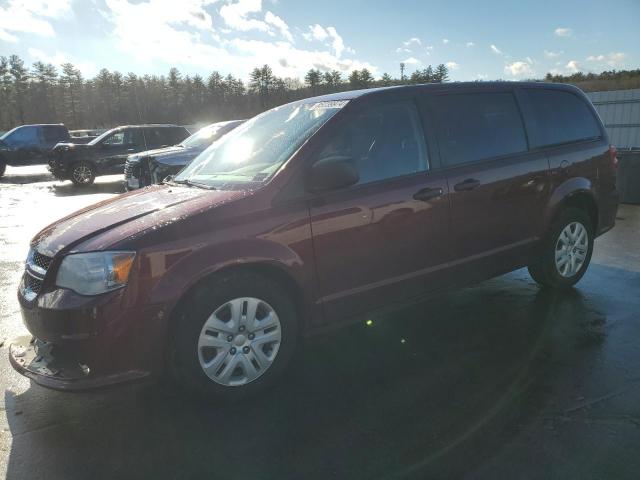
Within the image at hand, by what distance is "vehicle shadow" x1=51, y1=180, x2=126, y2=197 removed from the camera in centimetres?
1434

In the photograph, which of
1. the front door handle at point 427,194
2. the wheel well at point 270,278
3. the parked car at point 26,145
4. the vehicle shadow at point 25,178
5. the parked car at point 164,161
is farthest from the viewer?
the parked car at point 26,145

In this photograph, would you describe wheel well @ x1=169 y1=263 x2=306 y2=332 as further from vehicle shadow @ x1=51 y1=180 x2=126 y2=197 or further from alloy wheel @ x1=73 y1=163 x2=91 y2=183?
alloy wheel @ x1=73 y1=163 x2=91 y2=183

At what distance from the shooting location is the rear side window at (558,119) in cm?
446

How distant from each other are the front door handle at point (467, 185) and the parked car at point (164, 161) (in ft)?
22.4

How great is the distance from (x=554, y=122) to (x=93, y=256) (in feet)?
13.4

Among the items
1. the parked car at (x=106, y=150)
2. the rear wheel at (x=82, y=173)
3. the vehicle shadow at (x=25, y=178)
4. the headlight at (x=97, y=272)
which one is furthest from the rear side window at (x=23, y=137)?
the headlight at (x=97, y=272)

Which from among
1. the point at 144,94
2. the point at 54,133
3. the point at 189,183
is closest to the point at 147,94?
the point at 144,94

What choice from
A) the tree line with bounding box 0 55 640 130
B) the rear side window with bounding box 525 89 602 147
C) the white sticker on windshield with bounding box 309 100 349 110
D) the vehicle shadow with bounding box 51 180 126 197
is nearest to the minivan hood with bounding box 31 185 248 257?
the white sticker on windshield with bounding box 309 100 349 110

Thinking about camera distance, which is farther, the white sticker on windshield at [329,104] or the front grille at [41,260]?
the white sticker on windshield at [329,104]

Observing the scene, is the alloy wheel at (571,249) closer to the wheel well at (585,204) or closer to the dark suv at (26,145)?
the wheel well at (585,204)

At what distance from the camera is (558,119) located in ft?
15.3

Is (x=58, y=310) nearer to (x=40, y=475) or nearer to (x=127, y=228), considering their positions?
(x=127, y=228)

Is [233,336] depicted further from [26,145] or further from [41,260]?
[26,145]

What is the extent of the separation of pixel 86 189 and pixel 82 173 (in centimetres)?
72
